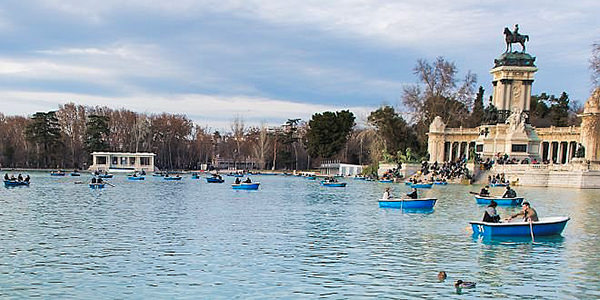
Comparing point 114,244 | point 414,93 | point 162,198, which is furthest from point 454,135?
point 114,244

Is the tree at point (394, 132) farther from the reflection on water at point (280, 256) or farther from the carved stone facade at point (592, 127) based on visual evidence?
the reflection on water at point (280, 256)

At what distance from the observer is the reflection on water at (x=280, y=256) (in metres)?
12.6

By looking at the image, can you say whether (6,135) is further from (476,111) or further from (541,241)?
(541,241)

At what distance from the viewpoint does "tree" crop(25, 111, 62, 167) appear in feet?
293

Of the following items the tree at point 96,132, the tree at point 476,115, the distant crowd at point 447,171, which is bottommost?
the distant crowd at point 447,171

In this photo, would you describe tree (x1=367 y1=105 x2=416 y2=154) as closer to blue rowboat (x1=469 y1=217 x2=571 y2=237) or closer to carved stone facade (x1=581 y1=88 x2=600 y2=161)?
carved stone facade (x1=581 y1=88 x2=600 y2=161)

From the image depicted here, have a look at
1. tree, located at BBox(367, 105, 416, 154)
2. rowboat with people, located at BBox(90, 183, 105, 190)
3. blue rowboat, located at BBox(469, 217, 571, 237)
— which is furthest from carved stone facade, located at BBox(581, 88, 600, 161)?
rowboat with people, located at BBox(90, 183, 105, 190)

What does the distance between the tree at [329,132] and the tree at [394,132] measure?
688 inches

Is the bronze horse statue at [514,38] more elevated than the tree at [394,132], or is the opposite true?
the bronze horse statue at [514,38]

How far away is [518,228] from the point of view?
757 inches

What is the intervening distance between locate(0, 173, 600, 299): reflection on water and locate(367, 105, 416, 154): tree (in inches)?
2008

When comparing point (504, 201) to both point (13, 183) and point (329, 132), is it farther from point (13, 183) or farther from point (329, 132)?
point (329, 132)

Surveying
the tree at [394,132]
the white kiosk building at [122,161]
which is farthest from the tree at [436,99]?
the white kiosk building at [122,161]

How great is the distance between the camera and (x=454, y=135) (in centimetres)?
7131
